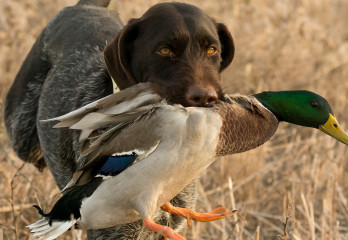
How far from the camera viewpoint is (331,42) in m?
8.07

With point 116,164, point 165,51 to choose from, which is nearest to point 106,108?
point 116,164

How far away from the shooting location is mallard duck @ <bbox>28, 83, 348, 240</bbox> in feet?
8.68

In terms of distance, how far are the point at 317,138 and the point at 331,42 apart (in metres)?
2.14

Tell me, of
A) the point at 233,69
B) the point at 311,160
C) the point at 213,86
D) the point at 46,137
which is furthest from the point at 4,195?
the point at 233,69

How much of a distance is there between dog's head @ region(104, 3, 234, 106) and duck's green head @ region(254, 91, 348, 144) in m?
0.27

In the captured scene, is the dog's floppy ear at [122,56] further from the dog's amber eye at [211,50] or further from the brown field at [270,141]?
the brown field at [270,141]

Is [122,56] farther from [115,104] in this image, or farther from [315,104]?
[315,104]

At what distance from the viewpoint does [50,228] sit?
2963mm

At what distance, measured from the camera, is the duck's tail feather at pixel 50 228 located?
114 inches

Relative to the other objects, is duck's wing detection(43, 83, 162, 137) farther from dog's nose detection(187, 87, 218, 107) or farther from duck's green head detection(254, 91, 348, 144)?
duck's green head detection(254, 91, 348, 144)

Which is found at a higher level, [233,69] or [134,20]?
[134,20]

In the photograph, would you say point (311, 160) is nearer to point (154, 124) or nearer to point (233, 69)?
point (233, 69)

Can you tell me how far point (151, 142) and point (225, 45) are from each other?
57.5 inches

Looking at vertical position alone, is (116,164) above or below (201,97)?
below
